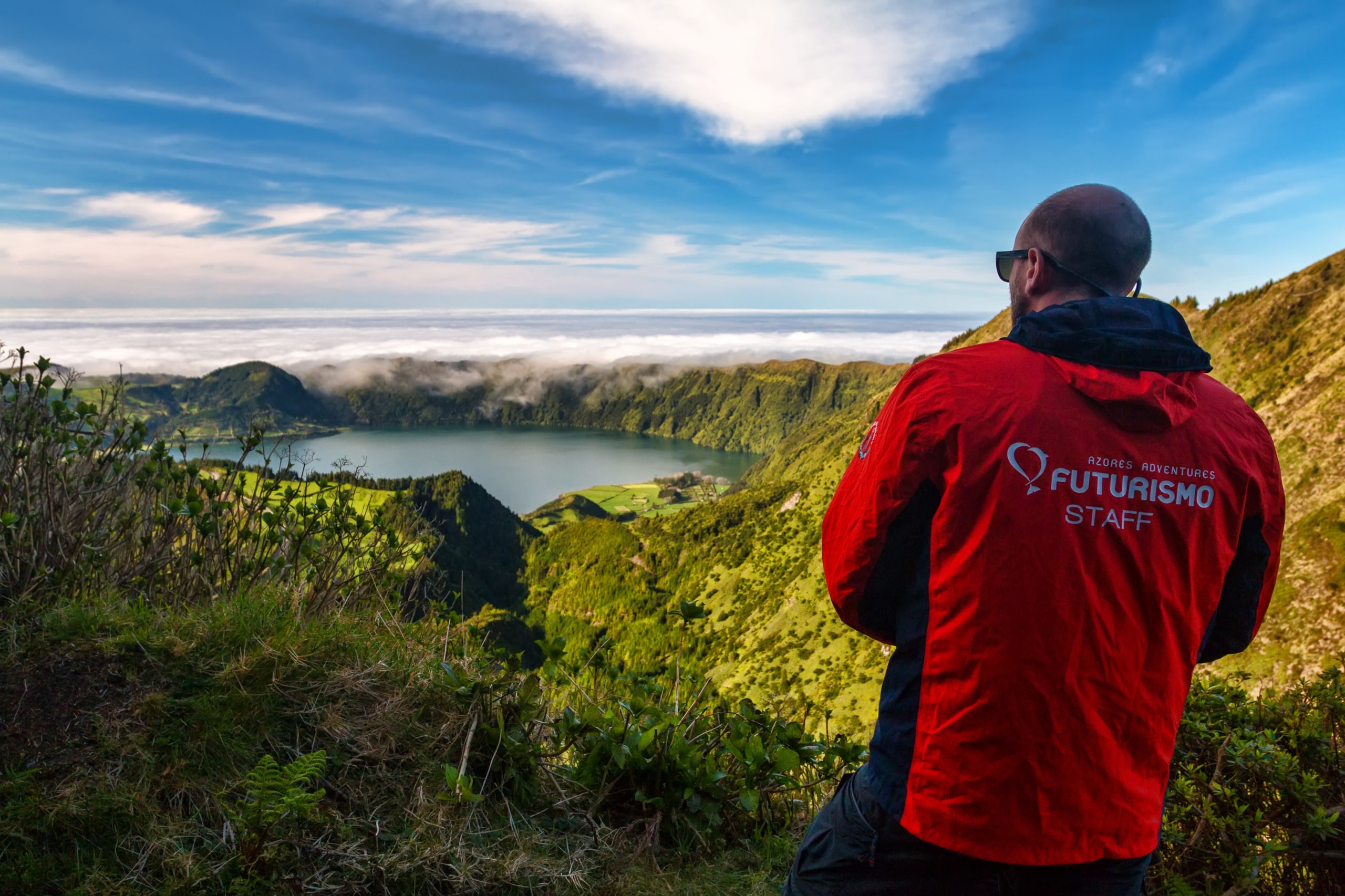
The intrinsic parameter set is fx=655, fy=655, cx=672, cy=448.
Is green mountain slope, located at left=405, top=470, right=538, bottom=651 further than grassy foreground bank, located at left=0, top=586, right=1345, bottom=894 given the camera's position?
Yes

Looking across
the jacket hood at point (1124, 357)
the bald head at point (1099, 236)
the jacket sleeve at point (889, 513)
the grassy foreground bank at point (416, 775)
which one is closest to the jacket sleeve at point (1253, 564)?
the jacket hood at point (1124, 357)

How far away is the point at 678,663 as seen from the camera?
3.21 metres

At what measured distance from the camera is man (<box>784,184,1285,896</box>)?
1.38 meters

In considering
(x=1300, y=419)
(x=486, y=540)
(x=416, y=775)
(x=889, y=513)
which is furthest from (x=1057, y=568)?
(x=486, y=540)

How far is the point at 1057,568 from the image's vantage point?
1.36 meters

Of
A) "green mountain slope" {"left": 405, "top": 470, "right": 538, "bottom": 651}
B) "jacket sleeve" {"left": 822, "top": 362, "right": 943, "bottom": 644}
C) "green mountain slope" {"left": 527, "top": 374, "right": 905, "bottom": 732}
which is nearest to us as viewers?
"jacket sleeve" {"left": 822, "top": 362, "right": 943, "bottom": 644}

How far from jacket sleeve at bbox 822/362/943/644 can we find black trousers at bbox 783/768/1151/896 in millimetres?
451

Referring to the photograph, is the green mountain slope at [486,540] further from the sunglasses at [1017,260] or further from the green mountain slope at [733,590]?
the sunglasses at [1017,260]

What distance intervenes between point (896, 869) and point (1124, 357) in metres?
1.30

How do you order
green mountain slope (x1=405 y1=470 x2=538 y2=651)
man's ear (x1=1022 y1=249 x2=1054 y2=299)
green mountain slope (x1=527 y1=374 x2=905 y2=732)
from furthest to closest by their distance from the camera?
green mountain slope (x1=405 y1=470 x2=538 y2=651), green mountain slope (x1=527 y1=374 x2=905 y2=732), man's ear (x1=1022 y1=249 x2=1054 y2=299)

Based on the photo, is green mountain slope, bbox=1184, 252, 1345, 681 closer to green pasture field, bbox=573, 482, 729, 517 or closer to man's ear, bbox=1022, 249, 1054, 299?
man's ear, bbox=1022, 249, 1054, 299

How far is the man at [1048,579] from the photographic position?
1.38 m

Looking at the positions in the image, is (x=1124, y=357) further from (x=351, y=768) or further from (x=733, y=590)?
(x=733, y=590)

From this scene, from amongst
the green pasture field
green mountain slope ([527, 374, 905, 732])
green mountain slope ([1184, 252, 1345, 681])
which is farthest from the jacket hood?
the green pasture field
